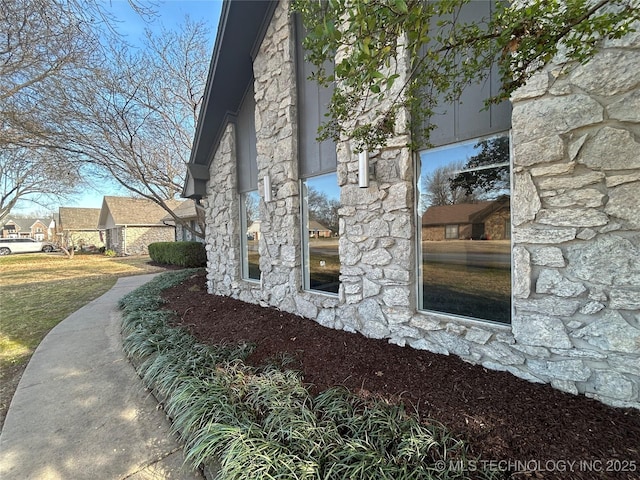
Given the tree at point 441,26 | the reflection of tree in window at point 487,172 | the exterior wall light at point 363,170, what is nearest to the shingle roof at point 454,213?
the reflection of tree in window at point 487,172

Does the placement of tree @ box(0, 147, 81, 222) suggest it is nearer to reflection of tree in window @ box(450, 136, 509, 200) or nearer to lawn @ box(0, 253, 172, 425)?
lawn @ box(0, 253, 172, 425)

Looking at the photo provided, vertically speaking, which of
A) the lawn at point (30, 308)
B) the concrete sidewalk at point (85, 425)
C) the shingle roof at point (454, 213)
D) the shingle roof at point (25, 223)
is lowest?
the concrete sidewalk at point (85, 425)

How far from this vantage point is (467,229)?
3.25 m

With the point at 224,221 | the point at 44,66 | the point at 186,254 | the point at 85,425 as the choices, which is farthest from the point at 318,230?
the point at 186,254

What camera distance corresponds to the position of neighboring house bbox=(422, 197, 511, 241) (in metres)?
3.00

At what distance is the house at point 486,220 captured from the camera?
2266mm

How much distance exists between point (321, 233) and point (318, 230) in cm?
8

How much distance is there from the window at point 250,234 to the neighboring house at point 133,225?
18923 millimetres

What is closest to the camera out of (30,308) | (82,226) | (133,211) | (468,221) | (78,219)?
(468,221)

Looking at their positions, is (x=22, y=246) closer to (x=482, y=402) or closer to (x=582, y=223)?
(x=482, y=402)

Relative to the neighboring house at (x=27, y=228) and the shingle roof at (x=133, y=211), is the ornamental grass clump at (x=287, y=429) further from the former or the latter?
the neighboring house at (x=27, y=228)

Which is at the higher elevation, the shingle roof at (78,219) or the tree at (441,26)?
the shingle roof at (78,219)

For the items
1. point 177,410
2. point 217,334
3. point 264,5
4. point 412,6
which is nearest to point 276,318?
point 217,334

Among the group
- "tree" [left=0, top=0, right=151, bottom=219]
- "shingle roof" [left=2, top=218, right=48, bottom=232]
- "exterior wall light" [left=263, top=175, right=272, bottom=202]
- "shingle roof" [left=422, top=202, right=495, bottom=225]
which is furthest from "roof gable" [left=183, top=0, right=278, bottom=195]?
"shingle roof" [left=2, top=218, right=48, bottom=232]
